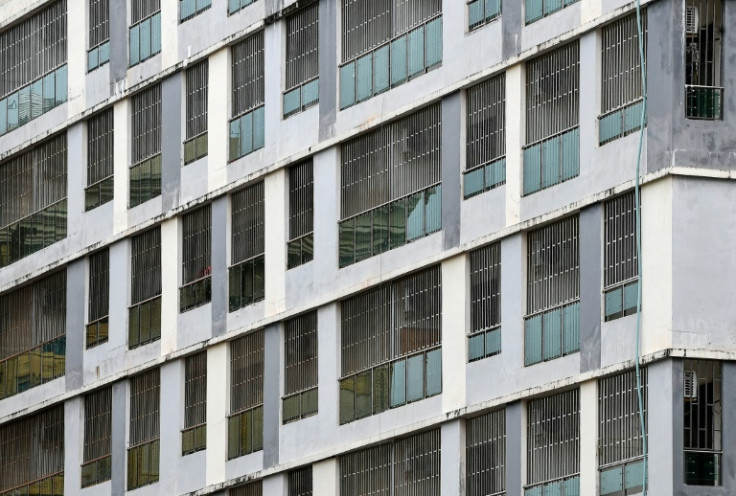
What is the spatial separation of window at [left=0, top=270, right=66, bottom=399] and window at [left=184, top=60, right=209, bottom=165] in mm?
4432

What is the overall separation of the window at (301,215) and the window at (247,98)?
1.12 m

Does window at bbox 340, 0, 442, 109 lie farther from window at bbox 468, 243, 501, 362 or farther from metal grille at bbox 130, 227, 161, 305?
metal grille at bbox 130, 227, 161, 305

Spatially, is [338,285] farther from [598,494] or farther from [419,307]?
[598,494]

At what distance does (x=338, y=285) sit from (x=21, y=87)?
1096 cm

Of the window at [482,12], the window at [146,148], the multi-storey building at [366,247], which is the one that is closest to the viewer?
the multi-storey building at [366,247]

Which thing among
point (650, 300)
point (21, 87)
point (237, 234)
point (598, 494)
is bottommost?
point (598, 494)

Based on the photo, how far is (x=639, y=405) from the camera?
40.5 metres

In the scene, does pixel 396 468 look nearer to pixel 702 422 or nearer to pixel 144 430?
pixel 702 422

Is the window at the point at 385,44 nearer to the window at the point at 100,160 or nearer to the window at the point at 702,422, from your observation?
the window at the point at 100,160

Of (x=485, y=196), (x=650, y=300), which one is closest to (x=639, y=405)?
(x=650, y=300)

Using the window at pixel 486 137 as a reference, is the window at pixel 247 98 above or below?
above

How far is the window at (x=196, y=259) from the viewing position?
163 ft

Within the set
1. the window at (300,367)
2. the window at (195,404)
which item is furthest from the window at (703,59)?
the window at (195,404)

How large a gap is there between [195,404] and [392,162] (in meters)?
6.22
